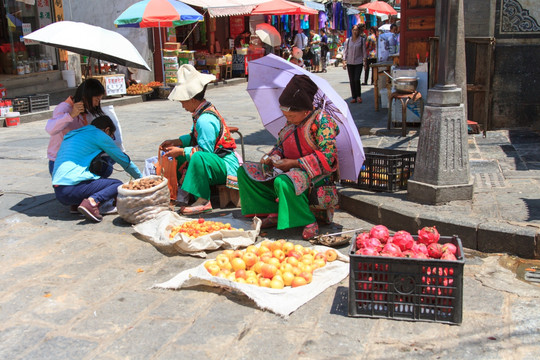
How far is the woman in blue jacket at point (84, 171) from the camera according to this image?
5961mm

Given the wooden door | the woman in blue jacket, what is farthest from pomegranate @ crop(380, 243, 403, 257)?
the wooden door

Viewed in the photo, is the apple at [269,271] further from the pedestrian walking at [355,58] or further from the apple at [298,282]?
the pedestrian walking at [355,58]

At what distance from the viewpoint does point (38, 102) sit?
1398 cm

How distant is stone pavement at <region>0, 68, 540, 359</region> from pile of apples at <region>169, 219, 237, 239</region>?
0.29 metres

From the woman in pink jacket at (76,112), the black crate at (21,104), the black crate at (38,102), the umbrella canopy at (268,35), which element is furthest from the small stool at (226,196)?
the umbrella canopy at (268,35)

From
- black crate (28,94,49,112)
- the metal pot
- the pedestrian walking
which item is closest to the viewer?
the metal pot

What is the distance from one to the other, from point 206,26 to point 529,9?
49.8ft

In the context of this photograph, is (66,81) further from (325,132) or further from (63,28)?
(325,132)

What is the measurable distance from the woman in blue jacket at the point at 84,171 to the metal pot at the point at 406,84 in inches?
202

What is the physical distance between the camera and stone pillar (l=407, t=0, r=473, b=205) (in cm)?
550

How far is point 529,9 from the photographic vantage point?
347 inches

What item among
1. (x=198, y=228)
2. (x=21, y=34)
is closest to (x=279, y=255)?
(x=198, y=228)

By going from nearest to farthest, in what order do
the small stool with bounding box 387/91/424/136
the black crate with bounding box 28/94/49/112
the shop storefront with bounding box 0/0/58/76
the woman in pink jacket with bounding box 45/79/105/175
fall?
1. the woman in pink jacket with bounding box 45/79/105/175
2. the small stool with bounding box 387/91/424/136
3. the black crate with bounding box 28/94/49/112
4. the shop storefront with bounding box 0/0/58/76

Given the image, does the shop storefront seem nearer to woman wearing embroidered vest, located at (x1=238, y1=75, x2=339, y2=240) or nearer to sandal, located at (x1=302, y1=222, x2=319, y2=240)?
woman wearing embroidered vest, located at (x1=238, y1=75, x2=339, y2=240)
